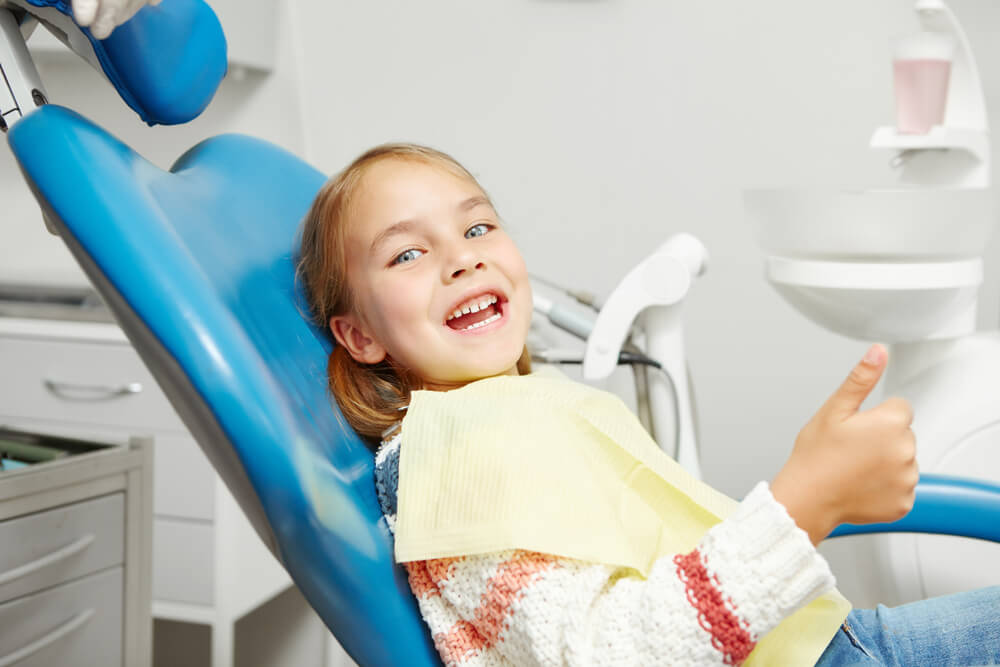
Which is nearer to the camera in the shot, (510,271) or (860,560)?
(510,271)

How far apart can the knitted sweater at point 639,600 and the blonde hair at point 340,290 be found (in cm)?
21

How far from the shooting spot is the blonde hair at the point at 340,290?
83 centimetres

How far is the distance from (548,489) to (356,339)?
0.94 ft

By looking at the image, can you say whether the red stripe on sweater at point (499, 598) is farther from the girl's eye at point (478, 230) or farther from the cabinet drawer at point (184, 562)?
the cabinet drawer at point (184, 562)

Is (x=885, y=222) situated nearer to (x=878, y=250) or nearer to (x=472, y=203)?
(x=878, y=250)

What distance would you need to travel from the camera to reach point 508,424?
27.3 inches

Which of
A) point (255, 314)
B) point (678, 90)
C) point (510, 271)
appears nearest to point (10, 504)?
point (255, 314)

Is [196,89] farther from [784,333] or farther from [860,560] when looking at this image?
[784,333]

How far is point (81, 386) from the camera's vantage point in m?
1.72

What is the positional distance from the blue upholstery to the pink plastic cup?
100 cm

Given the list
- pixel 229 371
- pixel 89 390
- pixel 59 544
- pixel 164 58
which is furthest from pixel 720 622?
pixel 89 390

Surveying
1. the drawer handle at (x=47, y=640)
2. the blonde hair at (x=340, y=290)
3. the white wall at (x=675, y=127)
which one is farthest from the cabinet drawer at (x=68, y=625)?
the white wall at (x=675, y=127)

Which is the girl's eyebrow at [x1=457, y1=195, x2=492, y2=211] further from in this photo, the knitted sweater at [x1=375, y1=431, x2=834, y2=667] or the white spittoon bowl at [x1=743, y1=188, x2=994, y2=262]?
the white spittoon bowl at [x1=743, y1=188, x2=994, y2=262]

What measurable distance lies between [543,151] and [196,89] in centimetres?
134
